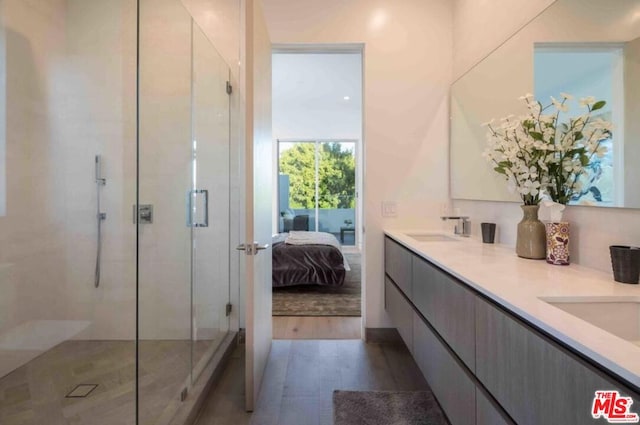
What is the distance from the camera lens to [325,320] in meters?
2.93

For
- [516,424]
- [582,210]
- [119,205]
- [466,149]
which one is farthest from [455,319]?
[119,205]

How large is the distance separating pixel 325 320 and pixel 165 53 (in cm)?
259

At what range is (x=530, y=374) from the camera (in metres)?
0.77

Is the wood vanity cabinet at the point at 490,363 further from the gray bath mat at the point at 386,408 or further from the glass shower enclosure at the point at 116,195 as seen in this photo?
the glass shower enclosure at the point at 116,195

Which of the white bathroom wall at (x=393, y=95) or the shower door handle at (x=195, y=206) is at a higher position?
the white bathroom wall at (x=393, y=95)

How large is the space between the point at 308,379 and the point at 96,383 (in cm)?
130

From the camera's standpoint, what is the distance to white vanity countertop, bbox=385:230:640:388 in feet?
1.93

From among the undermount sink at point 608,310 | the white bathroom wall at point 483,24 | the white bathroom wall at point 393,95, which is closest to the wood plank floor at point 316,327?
the white bathroom wall at point 393,95

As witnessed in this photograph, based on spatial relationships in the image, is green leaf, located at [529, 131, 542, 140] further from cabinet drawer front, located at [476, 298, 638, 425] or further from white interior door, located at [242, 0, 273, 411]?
white interior door, located at [242, 0, 273, 411]

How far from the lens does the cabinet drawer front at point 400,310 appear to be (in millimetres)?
1782

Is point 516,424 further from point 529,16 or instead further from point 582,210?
point 529,16

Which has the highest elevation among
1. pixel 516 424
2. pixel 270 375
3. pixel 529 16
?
pixel 529 16

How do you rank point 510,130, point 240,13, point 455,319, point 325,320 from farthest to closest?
point 325,320 → point 240,13 → point 510,130 → point 455,319

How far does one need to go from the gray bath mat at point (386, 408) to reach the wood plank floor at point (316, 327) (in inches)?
31.3
